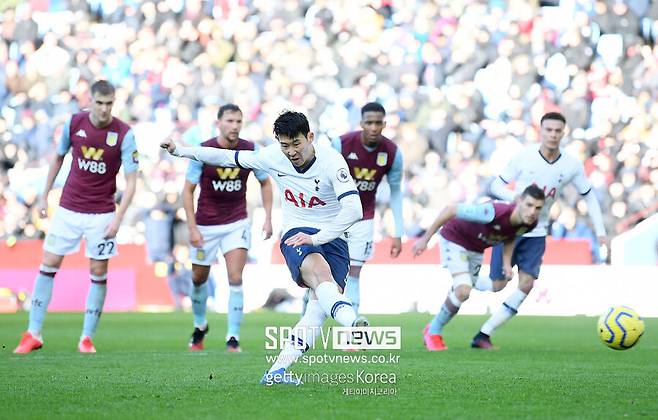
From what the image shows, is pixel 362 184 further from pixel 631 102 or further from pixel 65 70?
pixel 65 70

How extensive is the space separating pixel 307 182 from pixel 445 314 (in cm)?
463

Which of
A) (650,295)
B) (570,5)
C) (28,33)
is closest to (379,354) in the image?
(650,295)

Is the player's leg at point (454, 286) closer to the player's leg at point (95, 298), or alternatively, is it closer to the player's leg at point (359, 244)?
the player's leg at point (359, 244)

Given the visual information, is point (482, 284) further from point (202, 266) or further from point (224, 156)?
point (224, 156)

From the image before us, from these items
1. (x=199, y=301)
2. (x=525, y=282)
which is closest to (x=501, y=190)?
(x=525, y=282)

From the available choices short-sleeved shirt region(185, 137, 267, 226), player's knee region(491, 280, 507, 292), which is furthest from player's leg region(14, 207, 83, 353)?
player's knee region(491, 280, 507, 292)

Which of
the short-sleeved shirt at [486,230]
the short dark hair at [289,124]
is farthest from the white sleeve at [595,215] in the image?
the short dark hair at [289,124]

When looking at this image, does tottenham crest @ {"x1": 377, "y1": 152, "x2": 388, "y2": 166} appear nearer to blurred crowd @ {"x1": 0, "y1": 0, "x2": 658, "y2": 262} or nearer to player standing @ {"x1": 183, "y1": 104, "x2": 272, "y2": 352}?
player standing @ {"x1": 183, "y1": 104, "x2": 272, "y2": 352}

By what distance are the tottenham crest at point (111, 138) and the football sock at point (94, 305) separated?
1.37 metres

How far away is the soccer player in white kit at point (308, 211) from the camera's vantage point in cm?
693

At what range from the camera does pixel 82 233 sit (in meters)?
10.9

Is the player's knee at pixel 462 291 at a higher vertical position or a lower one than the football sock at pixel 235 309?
higher

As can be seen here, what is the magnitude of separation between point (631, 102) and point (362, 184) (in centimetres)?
1024

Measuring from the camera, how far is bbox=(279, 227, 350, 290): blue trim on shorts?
704 centimetres
